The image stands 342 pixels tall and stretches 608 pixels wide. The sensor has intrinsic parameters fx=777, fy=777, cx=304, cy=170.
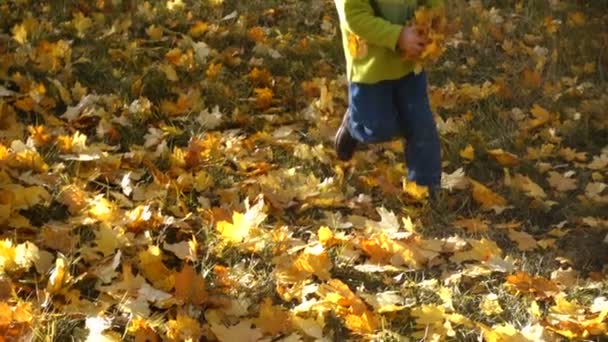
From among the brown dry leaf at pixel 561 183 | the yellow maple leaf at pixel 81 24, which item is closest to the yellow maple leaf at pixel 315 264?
the brown dry leaf at pixel 561 183

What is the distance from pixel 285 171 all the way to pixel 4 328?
59.8 inches

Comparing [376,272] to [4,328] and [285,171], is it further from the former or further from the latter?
[4,328]

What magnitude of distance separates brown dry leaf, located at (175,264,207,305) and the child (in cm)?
112

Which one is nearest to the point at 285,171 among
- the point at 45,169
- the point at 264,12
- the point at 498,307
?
the point at 45,169

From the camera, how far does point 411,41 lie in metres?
2.85

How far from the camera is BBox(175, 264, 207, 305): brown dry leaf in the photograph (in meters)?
2.36

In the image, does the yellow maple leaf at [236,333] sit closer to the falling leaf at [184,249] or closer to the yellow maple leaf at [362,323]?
the yellow maple leaf at [362,323]

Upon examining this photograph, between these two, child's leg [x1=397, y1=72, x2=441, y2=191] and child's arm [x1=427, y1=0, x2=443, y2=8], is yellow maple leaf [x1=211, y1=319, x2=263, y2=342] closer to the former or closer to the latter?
child's leg [x1=397, y1=72, x2=441, y2=191]

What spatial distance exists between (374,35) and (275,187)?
0.75m

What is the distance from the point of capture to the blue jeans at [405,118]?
122 inches

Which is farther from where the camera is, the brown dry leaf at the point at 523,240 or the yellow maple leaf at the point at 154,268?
the brown dry leaf at the point at 523,240

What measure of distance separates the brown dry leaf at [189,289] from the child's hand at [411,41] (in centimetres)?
116

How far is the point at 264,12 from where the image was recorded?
203 inches

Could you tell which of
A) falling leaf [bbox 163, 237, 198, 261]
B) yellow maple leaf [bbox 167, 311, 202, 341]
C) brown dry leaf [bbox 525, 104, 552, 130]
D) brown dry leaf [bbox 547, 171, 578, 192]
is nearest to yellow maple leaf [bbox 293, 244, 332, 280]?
falling leaf [bbox 163, 237, 198, 261]
